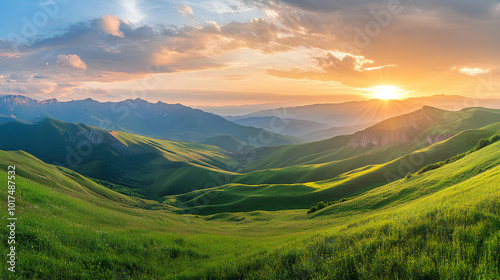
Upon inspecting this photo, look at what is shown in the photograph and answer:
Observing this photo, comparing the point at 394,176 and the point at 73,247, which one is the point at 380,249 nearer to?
the point at 73,247

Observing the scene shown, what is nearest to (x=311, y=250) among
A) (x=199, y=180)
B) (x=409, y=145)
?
(x=409, y=145)

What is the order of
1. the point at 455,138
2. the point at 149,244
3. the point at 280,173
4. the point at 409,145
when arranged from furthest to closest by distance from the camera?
the point at 409,145
the point at 280,173
the point at 455,138
the point at 149,244

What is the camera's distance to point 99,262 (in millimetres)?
10016

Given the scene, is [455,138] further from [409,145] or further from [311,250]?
[311,250]

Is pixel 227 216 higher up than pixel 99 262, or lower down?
lower down

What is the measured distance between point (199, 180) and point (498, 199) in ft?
618

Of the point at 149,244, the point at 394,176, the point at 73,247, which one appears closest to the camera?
the point at 73,247

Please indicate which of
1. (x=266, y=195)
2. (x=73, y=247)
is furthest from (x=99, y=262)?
(x=266, y=195)

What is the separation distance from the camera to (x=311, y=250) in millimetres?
10070

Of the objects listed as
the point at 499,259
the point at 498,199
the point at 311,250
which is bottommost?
the point at 311,250

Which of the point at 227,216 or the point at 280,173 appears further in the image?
the point at 280,173

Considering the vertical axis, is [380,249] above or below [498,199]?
below

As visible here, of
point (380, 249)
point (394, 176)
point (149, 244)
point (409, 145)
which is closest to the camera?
point (380, 249)

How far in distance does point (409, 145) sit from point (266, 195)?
121m
